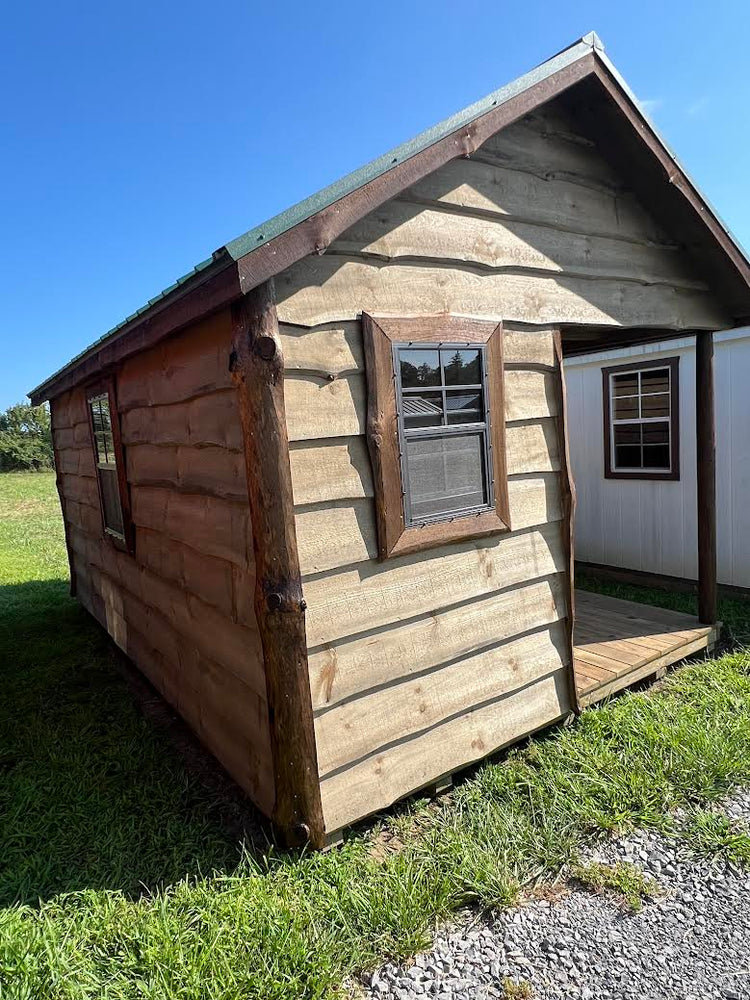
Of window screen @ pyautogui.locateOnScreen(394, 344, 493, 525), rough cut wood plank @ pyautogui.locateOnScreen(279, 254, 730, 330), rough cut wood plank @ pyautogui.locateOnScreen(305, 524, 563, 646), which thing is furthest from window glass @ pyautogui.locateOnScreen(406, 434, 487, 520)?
rough cut wood plank @ pyautogui.locateOnScreen(279, 254, 730, 330)

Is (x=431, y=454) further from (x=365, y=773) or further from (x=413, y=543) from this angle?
(x=365, y=773)

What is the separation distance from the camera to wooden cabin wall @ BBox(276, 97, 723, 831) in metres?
2.75

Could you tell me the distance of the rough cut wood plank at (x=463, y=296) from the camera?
2689 millimetres

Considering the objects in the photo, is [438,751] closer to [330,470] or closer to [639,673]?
[330,470]

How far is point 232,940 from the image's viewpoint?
2314mm

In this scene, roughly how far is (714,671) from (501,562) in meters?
2.40

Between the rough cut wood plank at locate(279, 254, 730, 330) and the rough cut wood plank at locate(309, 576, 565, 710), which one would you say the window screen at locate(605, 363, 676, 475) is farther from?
the rough cut wood plank at locate(309, 576, 565, 710)

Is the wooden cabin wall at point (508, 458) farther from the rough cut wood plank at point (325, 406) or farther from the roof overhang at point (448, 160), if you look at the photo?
the roof overhang at point (448, 160)

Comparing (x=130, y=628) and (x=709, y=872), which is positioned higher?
(x=130, y=628)

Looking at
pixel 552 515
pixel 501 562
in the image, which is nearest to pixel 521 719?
pixel 501 562

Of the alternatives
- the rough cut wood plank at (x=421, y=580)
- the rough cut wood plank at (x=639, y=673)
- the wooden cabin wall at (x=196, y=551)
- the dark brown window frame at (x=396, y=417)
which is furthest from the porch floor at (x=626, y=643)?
the wooden cabin wall at (x=196, y=551)

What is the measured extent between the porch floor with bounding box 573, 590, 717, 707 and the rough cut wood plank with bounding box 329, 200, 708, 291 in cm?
271

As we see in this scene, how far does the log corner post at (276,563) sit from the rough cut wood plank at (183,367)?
26 centimetres

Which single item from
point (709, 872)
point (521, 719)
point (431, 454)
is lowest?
point (709, 872)
